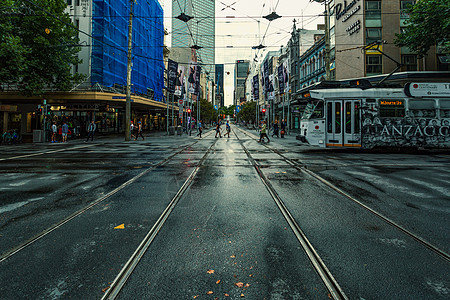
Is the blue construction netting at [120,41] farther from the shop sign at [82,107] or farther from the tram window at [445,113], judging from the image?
the tram window at [445,113]

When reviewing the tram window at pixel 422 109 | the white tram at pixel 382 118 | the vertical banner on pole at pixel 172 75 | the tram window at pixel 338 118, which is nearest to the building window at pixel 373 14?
the white tram at pixel 382 118

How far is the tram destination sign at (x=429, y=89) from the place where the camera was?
13.9 m

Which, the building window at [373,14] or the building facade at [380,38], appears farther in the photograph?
the building window at [373,14]

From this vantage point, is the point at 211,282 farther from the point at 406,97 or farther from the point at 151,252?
the point at 406,97

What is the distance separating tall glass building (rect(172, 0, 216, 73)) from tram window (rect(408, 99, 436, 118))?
39376 millimetres

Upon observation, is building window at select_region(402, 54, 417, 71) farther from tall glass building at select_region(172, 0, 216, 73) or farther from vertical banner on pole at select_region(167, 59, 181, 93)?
tall glass building at select_region(172, 0, 216, 73)

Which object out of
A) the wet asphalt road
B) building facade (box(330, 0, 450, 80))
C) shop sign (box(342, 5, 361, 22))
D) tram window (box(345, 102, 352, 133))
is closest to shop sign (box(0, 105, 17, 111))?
the wet asphalt road

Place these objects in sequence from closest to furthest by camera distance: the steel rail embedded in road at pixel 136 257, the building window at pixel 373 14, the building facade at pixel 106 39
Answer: the steel rail embedded in road at pixel 136 257, the building window at pixel 373 14, the building facade at pixel 106 39

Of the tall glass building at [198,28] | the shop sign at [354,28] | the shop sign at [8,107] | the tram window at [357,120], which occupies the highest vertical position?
the tall glass building at [198,28]

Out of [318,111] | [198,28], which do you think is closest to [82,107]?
[318,111]

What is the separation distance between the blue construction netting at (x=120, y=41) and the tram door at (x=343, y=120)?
1511cm

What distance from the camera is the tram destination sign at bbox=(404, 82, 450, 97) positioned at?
13.9m

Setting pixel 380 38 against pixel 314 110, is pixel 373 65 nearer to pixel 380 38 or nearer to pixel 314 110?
pixel 380 38

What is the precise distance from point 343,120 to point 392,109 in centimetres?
267
